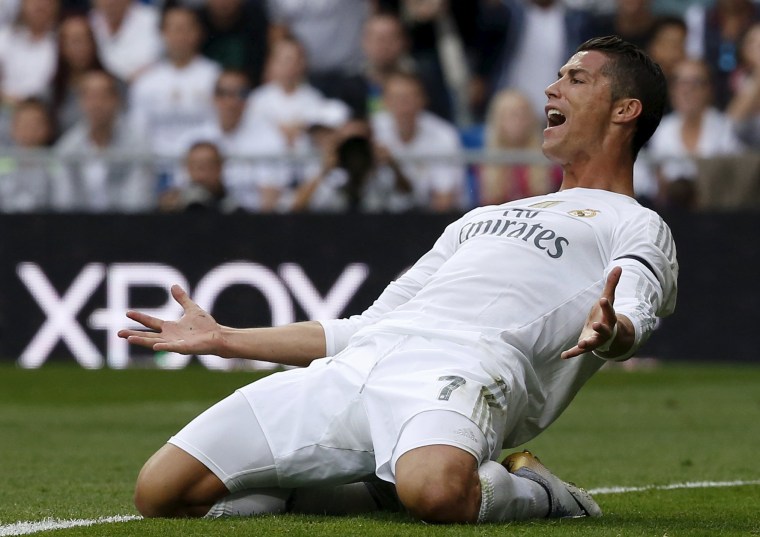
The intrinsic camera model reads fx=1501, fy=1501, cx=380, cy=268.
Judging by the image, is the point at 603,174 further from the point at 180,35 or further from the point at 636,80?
the point at 180,35

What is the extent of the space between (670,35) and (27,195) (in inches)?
242

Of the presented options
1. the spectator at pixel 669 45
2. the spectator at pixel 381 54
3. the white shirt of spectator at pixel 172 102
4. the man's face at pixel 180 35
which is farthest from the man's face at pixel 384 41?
the spectator at pixel 669 45

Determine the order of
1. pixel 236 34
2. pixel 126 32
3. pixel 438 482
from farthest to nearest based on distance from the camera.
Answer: pixel 126 32 < pixel 236 34 < pixel 438 482

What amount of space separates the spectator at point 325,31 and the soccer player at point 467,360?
974 cm

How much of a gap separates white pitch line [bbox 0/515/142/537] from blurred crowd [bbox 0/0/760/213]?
26.2ft

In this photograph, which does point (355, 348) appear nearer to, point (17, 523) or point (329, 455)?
point (329, 455)

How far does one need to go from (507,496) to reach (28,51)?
12216 mm

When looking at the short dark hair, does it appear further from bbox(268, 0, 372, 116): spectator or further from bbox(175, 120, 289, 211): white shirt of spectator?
bbox(268, 0, 372, 116): spectator

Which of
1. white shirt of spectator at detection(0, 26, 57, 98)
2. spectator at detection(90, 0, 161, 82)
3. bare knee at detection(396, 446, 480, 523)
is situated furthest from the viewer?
white shirt of spectator at detection(0, 26, 57, 98)

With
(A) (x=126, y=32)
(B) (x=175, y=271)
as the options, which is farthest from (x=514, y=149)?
(A) (x=126, y=32)

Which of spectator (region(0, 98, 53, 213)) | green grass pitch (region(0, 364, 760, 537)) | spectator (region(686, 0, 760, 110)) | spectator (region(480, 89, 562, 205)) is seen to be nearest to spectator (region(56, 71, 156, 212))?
spectator (region(0, 98, 53, 213))

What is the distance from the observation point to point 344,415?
4.82 m

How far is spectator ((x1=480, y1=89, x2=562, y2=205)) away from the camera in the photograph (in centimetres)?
1290

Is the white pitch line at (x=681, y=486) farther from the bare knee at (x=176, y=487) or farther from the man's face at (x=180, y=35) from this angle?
the man's face at (x=180, y=35)
